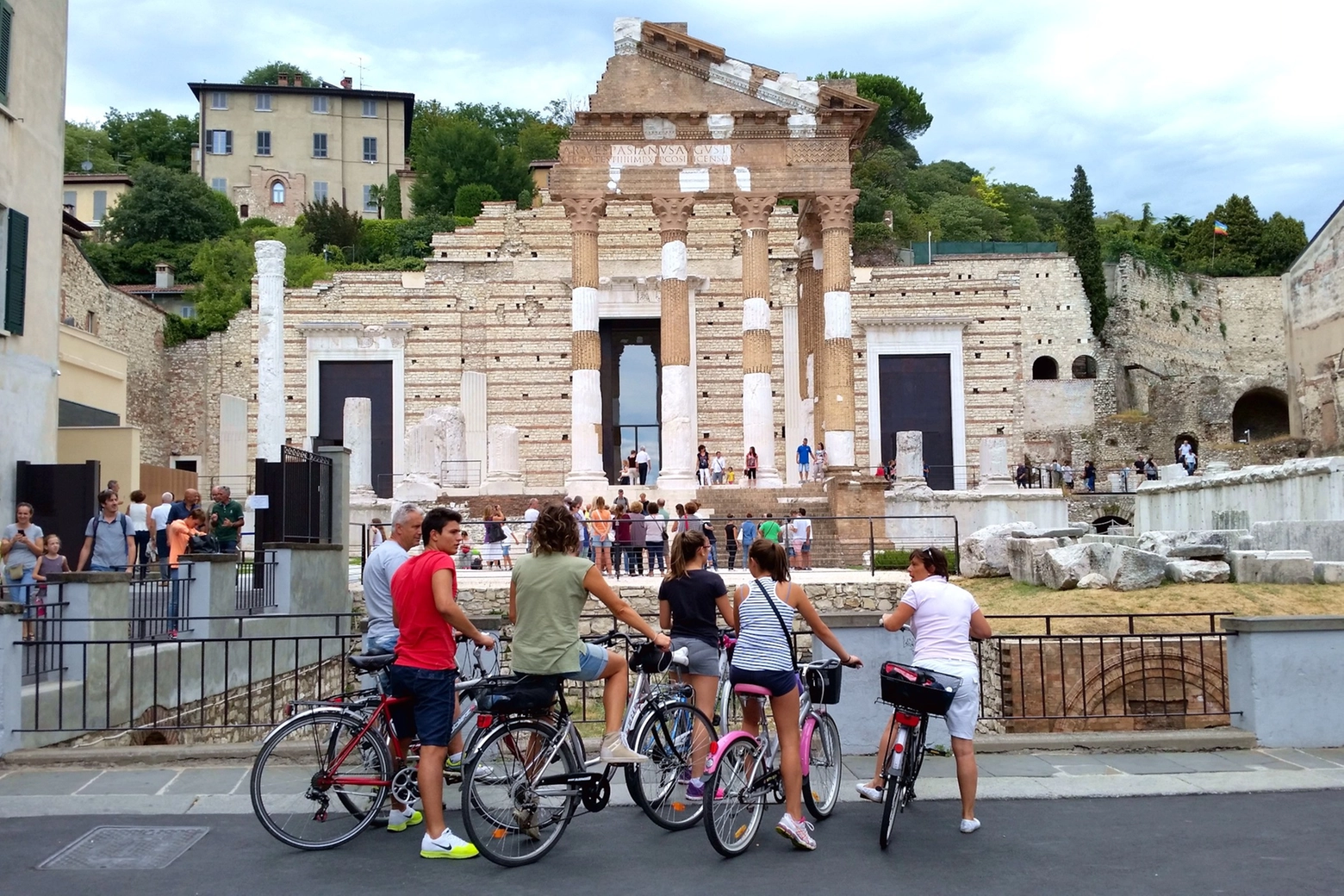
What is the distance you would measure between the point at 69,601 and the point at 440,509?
5379mm

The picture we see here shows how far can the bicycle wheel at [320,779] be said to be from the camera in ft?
22.7

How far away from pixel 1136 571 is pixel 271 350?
2322cm

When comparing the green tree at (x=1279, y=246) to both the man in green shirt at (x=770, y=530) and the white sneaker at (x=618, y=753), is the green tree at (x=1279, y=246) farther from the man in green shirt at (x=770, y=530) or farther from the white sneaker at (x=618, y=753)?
the white sneaker at (x=618, y=753)

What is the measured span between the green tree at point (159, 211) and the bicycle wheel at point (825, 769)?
55638 mm

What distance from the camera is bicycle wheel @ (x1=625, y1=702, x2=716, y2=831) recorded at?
7418 millimetres

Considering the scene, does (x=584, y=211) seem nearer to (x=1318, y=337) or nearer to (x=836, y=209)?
(x=836, y=209)

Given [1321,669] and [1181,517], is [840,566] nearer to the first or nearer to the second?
[1181,517]

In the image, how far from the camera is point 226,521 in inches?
698

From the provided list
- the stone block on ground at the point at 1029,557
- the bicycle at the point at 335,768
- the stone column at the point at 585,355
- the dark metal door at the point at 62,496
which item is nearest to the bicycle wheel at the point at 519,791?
the bicycle at the point at 335,768

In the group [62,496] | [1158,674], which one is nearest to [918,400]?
[1158,674]

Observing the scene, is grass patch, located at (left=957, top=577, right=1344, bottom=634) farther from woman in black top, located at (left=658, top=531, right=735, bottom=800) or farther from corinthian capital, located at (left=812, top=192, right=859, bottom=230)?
corinthian capital, located at (left=812, top=192, right=859, bottom=230)

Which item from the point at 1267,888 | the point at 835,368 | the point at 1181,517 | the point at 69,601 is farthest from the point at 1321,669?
the point at 835,368

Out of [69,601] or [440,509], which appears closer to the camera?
[440,509]

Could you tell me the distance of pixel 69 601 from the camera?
439 inches
